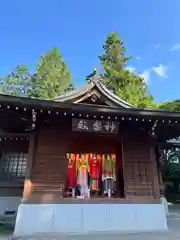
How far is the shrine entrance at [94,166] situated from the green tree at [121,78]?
10.8 metres

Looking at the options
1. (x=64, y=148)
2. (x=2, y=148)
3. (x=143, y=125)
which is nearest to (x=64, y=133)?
(x=64, y=148)

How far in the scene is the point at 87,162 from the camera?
25.1 ft

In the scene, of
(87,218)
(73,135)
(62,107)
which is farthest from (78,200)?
(62,107)

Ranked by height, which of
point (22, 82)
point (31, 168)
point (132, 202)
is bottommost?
point (132, 202)

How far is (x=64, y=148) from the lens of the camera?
6.63m

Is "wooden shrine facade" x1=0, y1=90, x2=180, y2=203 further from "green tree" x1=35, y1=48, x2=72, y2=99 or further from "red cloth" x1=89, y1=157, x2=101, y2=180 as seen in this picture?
"green tree" x1=35, y1=48, x2=72, y2=99

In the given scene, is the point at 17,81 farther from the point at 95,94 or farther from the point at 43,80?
the point at 95,94

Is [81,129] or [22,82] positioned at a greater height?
[22,82]

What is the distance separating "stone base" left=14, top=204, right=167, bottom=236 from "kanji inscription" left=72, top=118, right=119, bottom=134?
7.07 feet

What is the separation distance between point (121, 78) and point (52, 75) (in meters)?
6.94

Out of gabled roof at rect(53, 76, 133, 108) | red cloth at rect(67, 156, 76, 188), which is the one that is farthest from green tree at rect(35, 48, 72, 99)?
red cloth at rect(67, 156, 76, 188)

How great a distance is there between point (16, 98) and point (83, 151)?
3.37 meters

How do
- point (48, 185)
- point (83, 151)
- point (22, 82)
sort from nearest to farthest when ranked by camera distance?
point (48, 185), point (83, 151), point (22, 82)

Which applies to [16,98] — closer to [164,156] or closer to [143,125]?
[143,125]
